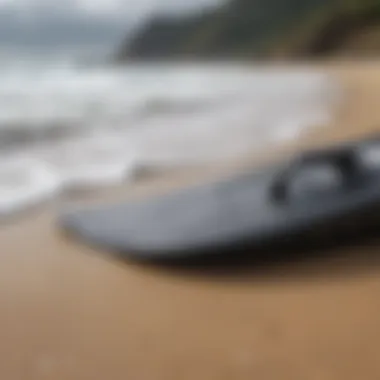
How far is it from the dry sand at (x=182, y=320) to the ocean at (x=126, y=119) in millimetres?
407

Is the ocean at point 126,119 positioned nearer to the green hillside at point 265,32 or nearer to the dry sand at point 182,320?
the green hillside at point 265,32

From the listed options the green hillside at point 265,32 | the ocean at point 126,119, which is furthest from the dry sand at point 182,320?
the green hillside at point 265,32

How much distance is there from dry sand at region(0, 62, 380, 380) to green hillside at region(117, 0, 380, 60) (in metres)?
3.86

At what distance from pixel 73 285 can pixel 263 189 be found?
Answer: 0.31 meters

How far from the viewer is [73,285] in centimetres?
91

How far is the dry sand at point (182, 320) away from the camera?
2.24ft

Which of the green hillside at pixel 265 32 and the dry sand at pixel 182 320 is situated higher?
the green hillside at pixel 265 32

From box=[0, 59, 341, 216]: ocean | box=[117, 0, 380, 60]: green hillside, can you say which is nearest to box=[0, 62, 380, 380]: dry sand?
box=[0, 59, 341, 216]: ocean

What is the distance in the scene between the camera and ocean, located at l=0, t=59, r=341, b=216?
5.61 feet

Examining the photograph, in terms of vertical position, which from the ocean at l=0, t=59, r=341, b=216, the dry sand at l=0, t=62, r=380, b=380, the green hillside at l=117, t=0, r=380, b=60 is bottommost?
the dry sand at l=0, t=62, r=380, b=380

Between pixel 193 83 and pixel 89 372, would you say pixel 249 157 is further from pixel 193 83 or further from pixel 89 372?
pixel 193 83

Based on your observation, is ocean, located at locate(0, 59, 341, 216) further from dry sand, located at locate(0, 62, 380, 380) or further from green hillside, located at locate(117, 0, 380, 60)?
dry sand, located at locate(0, 62, 380, 380)

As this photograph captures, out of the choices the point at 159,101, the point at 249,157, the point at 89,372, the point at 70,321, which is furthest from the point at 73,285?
the point at 159,101

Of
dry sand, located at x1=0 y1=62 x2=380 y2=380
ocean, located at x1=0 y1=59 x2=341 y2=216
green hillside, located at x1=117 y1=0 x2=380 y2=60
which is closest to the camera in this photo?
dry sand, located at x1=0 y1=62 x2=380 y2=380
